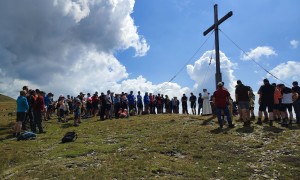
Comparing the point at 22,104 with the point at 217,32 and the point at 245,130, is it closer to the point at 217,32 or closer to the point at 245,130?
the point at 245,130

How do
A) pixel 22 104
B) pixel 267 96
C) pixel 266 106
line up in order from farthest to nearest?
pixel 266 106, pixel 267 96, pixel 22 104

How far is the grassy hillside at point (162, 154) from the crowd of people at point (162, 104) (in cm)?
125

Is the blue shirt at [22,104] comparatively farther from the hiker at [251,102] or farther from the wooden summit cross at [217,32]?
the hiker at [251,102]

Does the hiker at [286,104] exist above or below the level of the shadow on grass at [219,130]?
above

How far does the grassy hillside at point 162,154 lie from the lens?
14.1m

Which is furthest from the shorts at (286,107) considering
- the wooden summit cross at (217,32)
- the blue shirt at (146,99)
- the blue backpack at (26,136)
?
the blue backpack at (26,136)

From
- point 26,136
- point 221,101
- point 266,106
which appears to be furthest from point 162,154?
point 26,136

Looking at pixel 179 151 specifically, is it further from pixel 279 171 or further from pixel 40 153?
pixel 40 153

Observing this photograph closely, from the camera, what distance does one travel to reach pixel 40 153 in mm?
18109

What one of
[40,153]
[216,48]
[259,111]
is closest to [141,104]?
[216,48]

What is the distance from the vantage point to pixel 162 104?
38.3 meters

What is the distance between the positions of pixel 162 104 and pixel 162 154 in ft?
70.9

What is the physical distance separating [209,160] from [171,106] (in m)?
23.4

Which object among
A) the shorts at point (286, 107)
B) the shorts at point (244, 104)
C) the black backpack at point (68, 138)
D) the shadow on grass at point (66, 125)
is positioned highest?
the shorts at point (244, 104)
